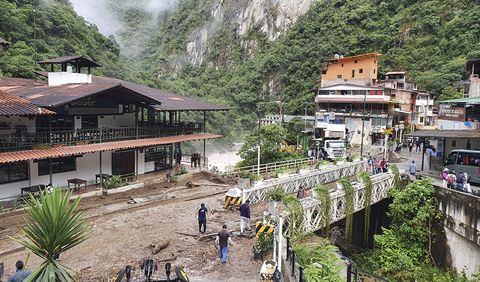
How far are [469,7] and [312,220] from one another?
70.0 m

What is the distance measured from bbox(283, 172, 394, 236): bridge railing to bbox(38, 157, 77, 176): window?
44.2 ft

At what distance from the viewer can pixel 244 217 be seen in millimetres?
14523

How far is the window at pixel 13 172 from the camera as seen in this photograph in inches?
710

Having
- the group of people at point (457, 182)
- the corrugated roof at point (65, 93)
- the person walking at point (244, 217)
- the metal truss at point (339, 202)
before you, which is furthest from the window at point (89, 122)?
the group of people at point (457, 182)

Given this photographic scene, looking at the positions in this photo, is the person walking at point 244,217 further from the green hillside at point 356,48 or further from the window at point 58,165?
the green hillside at point 356,48

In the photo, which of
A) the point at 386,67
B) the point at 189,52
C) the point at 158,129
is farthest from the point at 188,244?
the point at 189,52

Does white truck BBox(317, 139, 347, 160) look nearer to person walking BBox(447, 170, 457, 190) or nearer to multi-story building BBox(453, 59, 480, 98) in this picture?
multi-story building BBox(453, 59, 480, 98)

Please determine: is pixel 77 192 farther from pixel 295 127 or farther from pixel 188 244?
pixel 295 127

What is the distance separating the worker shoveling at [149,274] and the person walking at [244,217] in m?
4.10

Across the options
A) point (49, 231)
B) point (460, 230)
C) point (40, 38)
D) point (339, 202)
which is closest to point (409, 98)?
point (460, 230)

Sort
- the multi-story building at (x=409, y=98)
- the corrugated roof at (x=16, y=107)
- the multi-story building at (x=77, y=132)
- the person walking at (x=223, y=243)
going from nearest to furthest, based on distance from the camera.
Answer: the person walking at (x=223, y=243)
the corrugated roof at (x=16, y=107)
the multi-story building at (x=77, y=132)
the multi-story building at (x=409, y=98)

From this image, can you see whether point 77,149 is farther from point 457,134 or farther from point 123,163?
point 457,134

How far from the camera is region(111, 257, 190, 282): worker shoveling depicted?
30.5ft

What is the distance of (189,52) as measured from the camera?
432 ft
